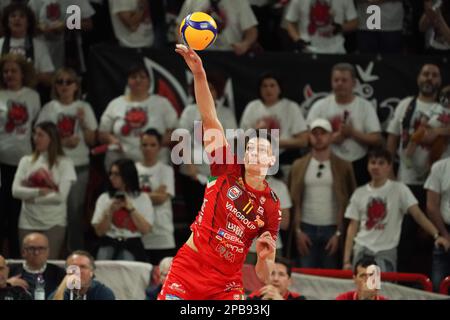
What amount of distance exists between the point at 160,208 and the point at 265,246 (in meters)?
4.67

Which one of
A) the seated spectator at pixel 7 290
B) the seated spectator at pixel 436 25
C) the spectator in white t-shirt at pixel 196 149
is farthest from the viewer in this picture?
the seated spectator at pixel 436 25

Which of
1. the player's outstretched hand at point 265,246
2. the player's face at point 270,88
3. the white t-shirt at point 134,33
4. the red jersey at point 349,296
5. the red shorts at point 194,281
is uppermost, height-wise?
the white t-shirt at point 134,33

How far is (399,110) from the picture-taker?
1264cm

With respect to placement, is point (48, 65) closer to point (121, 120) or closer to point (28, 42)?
point (28, 42)

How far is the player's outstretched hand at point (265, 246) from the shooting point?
25.4 feet

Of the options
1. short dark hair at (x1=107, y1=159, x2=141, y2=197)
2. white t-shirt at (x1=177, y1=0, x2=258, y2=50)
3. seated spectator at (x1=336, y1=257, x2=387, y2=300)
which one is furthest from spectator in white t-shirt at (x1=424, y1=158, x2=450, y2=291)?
short dark hair at (x1=107, y1=159, x2=141, y2=197)

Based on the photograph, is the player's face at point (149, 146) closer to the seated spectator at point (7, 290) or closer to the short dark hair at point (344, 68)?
the short dark hair at point (344, 68)

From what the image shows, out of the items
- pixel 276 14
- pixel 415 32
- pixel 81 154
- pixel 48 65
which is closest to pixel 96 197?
pixel 81 154

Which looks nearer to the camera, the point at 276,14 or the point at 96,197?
the point at 96,197

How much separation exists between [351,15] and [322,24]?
40 centimetres

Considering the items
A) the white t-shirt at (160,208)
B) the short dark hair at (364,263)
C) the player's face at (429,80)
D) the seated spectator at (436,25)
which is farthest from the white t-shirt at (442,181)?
the white t-shirt at (160,208)

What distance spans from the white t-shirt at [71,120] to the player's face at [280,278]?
132 inches

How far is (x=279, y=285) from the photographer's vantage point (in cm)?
1065

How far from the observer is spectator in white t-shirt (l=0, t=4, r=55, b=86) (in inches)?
518
